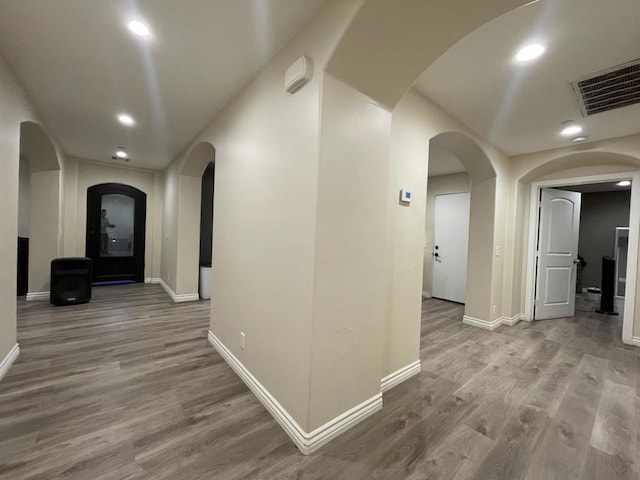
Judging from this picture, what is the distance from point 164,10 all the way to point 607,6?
2.49 m

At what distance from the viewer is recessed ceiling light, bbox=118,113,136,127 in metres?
3.10

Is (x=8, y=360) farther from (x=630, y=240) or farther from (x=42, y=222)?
(x=630, y=240)

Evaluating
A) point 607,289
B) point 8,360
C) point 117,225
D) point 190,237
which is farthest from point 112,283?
point 607,289

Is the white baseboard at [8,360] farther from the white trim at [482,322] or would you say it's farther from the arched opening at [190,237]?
the white trim at [482,322]

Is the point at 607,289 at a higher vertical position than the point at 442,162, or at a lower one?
lower

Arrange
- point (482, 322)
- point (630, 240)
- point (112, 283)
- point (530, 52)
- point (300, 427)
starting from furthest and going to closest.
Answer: point (112, 283)
point (482, 322)
point (630, 240)
point (530, 52)
point (300, 427)

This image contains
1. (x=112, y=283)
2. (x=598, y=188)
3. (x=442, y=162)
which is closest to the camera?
(x=442, y=162)

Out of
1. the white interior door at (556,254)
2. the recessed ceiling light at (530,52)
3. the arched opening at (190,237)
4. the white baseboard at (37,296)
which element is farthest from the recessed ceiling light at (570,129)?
the white baseboard at (37,296)

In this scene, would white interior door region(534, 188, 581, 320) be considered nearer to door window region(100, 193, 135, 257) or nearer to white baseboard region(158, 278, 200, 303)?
white baseboard region(158, 278, 200, 303)

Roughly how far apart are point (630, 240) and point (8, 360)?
6602 millimetres

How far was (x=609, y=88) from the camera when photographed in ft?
7.22

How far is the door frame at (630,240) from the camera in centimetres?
328

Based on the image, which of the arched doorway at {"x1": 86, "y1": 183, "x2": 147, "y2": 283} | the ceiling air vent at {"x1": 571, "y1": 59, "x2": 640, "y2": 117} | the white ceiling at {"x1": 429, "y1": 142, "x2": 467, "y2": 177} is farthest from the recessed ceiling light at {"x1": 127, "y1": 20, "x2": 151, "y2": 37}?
the arched doorway at {"x1": 86, "y1": 183, "x2": 147, "y2": 283}

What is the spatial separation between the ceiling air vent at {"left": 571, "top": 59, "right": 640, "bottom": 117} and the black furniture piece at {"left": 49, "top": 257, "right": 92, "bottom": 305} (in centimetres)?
641
